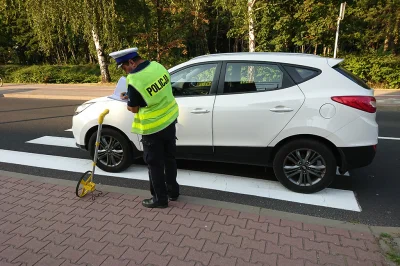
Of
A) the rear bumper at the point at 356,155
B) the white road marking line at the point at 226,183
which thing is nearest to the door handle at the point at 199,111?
the white road marking line at the point at 226,183

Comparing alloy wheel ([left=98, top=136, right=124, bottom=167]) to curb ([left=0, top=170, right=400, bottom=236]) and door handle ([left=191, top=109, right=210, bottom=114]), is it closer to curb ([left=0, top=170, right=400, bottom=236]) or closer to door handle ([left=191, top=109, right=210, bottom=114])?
curb ([left=0, top=170, right=400, bottom=236])

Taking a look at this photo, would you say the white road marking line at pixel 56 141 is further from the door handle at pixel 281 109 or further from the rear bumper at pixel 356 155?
the rear bumper at pixel 356 155

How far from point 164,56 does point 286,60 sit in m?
14.3

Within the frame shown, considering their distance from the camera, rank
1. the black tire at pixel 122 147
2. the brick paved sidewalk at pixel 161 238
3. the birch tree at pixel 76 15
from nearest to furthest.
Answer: the brick paved sidewalk at pixel 161 238
the black tire at pixel 122 147
the birch tree at pixel 76 15

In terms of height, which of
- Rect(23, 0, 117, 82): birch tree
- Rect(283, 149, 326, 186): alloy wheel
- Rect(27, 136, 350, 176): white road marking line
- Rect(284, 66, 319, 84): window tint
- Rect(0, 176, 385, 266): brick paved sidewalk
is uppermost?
Rect(23, 0, 117, 82): birch tree

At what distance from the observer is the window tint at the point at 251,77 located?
13.0ft

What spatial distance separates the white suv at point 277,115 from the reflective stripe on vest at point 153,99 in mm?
847

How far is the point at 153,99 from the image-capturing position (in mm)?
3227

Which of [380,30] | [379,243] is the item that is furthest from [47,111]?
[380,30]

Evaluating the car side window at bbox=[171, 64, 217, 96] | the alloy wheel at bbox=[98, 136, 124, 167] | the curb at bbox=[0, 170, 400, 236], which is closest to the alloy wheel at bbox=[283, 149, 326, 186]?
the curb at bbox=[0, 170, 400, 236]

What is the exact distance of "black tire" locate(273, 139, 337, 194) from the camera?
377 cm

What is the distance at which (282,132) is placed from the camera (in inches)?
151

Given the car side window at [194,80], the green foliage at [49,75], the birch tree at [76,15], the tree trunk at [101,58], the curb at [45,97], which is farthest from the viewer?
the green foliage at [49,75]

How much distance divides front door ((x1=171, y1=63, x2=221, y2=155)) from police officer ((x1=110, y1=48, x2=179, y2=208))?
686 millimetres
